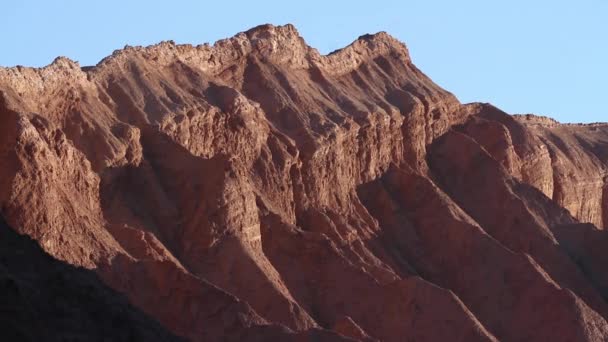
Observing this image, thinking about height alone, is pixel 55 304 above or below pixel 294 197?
below

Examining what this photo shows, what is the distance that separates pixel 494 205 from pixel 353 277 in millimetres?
14313

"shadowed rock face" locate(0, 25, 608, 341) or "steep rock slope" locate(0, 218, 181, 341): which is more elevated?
"shadowed rock face" locate(0, 25, 608, 341)

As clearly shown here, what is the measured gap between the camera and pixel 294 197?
72625 millimetres

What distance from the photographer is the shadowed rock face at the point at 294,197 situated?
196 feet

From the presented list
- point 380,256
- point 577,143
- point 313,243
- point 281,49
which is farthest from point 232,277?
point 577,143

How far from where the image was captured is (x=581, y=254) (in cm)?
8119

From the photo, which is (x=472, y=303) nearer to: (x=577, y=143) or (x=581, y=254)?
(x=581, y=254)

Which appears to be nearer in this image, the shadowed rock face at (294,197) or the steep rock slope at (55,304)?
the steep rock slope at (55,304)

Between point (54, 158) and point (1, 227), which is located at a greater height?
point (54, 158)

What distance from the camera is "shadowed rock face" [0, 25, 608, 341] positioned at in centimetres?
5984

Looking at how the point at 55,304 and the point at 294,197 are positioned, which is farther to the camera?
the point at 294,197

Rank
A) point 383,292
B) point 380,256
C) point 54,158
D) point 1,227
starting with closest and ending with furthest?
point 1,227 < point 54,158 < point 383,292 < point 380,256

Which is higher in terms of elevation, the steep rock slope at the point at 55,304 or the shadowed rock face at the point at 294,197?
the shadowed rock face at the point at 294,197

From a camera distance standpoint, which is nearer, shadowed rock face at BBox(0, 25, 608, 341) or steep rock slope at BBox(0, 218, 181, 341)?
steep rock slope at BBox(0, 218, 181, 341)
